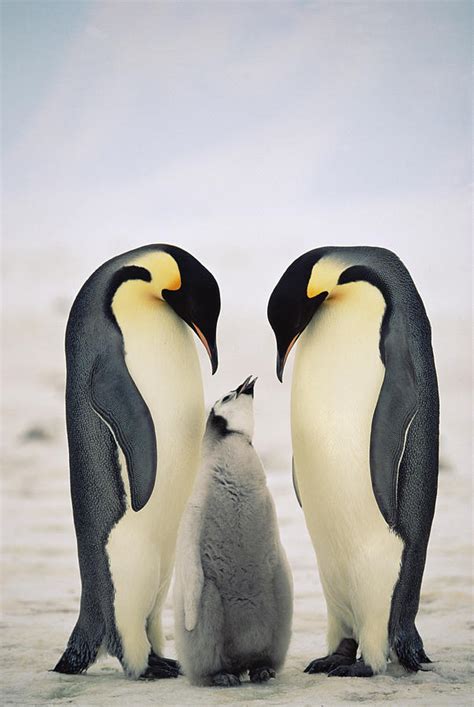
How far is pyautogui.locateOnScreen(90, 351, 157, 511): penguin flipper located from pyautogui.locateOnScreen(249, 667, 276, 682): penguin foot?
1.22 ft

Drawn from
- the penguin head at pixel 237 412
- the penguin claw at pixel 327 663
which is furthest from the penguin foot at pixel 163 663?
the penguin head at pixel 237 412

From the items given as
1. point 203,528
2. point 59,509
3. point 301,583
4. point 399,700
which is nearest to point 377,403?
point 203,528

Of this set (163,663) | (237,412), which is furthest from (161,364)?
(163,663)

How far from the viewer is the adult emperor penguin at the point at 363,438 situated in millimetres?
2066

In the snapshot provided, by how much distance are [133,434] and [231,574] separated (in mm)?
338

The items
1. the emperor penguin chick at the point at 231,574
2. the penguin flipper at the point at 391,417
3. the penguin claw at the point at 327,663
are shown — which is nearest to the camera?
the emperor penguin chick at the point at 231,574

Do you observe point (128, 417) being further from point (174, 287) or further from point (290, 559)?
point (290, 559)

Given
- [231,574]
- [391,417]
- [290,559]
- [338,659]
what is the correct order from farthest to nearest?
[290,559] < [338,659] < [391,417] < [231,574]

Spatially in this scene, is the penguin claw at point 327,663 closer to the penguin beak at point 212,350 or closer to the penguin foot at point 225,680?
the penguin foot at point 225,680

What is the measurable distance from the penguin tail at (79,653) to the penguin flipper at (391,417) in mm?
644

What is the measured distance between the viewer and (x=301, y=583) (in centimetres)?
336

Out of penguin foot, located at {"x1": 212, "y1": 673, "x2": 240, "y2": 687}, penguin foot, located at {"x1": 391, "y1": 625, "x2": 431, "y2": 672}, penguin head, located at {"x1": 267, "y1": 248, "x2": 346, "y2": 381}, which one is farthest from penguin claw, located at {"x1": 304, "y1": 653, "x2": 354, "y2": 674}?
penguin head, located at {"x1": 267, "y1": 248, "x2": 346, "y2": 381}

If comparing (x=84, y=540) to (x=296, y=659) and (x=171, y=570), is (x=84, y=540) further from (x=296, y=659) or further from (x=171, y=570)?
(x=296, y=659)

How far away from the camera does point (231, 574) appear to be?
1.94 metres
